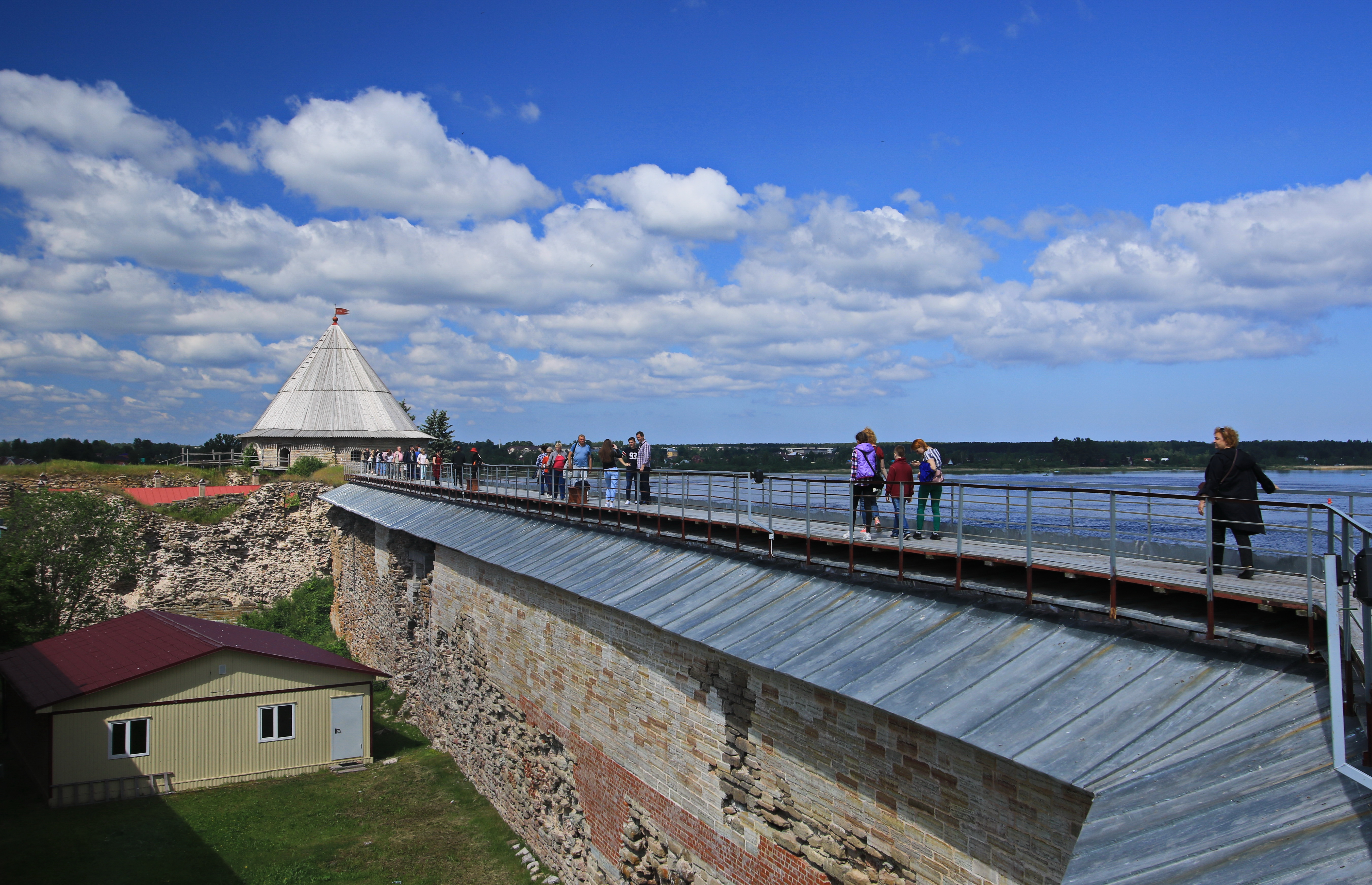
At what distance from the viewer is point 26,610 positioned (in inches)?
1013

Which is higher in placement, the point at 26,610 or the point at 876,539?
the point at 876,539

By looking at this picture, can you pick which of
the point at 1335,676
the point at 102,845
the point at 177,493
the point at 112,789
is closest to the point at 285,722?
the point at 112,789

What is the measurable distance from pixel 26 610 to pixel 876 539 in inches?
1051

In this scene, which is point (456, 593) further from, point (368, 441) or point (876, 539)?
point (368, 441)

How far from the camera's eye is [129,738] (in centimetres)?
1814

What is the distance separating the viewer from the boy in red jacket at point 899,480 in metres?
9.70

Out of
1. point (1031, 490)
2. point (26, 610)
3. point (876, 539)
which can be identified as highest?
point (1031, 490)

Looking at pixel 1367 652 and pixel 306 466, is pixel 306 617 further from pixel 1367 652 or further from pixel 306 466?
pixel 1367 652

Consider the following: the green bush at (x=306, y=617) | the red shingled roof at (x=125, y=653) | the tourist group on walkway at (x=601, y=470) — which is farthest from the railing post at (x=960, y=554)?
the green bush at (x=306, y=617)

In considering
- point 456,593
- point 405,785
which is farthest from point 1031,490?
point 405,785

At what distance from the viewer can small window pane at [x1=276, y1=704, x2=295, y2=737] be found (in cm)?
1953

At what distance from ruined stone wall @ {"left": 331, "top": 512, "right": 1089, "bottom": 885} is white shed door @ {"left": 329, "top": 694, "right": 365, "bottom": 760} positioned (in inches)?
85.0

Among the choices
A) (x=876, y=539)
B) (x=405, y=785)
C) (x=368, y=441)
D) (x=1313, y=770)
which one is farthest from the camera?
(x=368, y=441)

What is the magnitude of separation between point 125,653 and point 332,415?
113 ft
